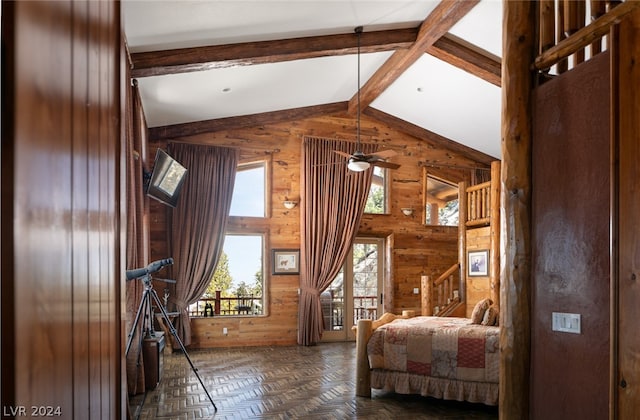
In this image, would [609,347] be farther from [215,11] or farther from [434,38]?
[434,38]

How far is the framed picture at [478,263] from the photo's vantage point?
7316 millimetres

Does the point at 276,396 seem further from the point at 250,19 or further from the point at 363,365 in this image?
the point at 250,19

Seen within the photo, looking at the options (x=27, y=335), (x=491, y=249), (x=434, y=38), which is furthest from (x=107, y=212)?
(x=491, y=249)

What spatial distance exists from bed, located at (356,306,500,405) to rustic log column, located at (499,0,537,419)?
1.33 m

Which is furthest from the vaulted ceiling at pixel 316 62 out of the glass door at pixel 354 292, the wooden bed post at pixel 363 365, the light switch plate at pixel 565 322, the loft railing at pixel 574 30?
the light switch plate at pixel 565 322

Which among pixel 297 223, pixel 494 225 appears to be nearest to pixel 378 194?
pixel 297 223

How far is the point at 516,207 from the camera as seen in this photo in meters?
2.90

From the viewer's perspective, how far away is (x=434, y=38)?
558 cm

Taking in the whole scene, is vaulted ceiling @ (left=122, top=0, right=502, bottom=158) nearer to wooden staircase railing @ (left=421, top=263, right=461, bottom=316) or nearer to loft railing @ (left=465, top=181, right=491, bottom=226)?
loft railing @ (left=465, top=181, right=491, bottom=226)

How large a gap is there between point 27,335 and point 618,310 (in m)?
2.44

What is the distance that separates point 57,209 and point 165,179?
16.4ft

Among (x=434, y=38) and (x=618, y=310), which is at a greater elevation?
(x=434, y=38)

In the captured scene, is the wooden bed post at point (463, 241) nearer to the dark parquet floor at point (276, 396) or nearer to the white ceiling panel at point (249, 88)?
the dark parquet floor at point (276, 396)

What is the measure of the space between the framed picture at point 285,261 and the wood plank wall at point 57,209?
675cm
